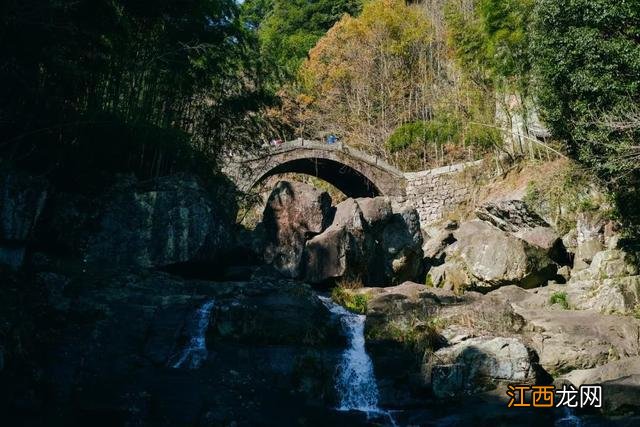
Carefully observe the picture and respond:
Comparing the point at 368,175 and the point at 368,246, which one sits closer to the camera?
the point at 368,246

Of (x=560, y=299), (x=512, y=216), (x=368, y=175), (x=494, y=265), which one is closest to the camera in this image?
(x=560, y=299)

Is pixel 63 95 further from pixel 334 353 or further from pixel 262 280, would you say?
pixel 334 353

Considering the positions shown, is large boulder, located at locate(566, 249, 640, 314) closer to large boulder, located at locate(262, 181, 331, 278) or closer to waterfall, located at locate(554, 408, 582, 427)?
waterfall, located at locate(554, 408, 582, 427)

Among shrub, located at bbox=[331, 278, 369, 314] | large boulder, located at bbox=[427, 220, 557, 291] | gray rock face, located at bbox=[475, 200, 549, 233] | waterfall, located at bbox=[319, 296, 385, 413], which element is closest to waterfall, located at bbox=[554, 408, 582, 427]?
waterfall, located at bbox=[319, 296, 385, 413]

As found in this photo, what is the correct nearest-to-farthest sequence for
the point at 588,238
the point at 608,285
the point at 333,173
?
the point at 608,285 → the point at 588,238 → the point at 333,173

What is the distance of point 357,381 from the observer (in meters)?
10.1

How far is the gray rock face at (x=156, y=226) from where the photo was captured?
11.9m

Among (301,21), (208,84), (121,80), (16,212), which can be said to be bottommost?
(16,212)

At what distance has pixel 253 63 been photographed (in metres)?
15.1

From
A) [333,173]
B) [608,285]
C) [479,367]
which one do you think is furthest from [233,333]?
[333,173]

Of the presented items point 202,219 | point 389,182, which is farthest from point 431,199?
point 202,219

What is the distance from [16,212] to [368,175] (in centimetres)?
1470

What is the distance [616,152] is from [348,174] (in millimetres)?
11696

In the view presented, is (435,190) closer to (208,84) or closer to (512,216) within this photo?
(512,216)
